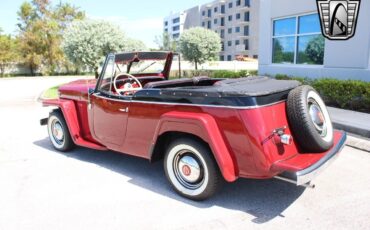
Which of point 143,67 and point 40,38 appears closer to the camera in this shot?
point 143,67

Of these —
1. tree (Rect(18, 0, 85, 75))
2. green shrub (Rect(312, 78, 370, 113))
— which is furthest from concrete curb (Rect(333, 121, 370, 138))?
tree (Rect(18, 0, 85, 75))

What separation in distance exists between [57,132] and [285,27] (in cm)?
970

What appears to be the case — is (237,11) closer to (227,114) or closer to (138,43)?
(138,43)

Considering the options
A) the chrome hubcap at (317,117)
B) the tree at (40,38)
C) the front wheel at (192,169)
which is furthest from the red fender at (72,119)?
the tree at (40,38)

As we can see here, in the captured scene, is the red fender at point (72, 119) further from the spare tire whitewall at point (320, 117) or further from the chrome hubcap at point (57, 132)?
the spare tire whitewall at point (320, 117)

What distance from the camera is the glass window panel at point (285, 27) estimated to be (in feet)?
39.9

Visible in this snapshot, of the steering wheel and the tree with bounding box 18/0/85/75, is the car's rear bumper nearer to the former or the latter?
the steering wheel

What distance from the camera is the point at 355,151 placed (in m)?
5.36

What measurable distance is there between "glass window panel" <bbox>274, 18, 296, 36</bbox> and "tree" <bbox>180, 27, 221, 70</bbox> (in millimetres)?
8590

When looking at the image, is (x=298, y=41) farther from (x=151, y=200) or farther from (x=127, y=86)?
(x=151, y=200)

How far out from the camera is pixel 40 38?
38.5 metres

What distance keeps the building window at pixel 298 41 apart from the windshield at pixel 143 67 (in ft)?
24.7

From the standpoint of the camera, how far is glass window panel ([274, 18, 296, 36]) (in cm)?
1215

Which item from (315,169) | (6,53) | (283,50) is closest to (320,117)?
(315,169)
